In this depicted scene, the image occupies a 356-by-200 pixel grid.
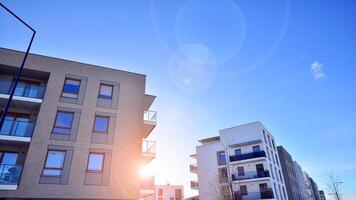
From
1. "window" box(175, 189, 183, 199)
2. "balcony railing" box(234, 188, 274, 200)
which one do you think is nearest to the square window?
"balcony railing" box(234, 188, 274, 200)

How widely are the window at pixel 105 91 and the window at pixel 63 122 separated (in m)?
2.58

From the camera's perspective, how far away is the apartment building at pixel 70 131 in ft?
46.5

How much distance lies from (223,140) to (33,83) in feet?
99.9

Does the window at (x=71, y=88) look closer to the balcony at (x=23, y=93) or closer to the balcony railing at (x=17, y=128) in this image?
the balcony at (x=23, y=93)

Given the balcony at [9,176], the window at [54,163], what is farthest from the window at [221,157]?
the balcony at [9,176]

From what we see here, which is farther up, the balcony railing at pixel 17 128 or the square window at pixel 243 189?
the balcony railing at pixel 17 128

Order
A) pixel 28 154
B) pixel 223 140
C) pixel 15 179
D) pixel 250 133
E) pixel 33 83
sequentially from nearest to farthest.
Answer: pixel 15 179 < pixel 28 154 < pixel 33 83 < pixel 250 133 < pixel 223 140

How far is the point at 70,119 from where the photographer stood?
53.9 ft

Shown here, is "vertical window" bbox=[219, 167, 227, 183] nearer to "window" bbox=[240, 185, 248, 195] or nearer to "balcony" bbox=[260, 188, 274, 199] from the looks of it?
"window" bbox=[240, 185, 248, 195]

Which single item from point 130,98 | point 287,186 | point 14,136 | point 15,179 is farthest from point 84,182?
point 287,186

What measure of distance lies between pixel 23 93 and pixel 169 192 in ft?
164

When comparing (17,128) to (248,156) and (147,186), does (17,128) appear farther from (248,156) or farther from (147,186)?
(248,156)

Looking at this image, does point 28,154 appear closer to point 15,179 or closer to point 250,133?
point 15,179

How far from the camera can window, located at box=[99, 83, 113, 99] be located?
18031 mm
